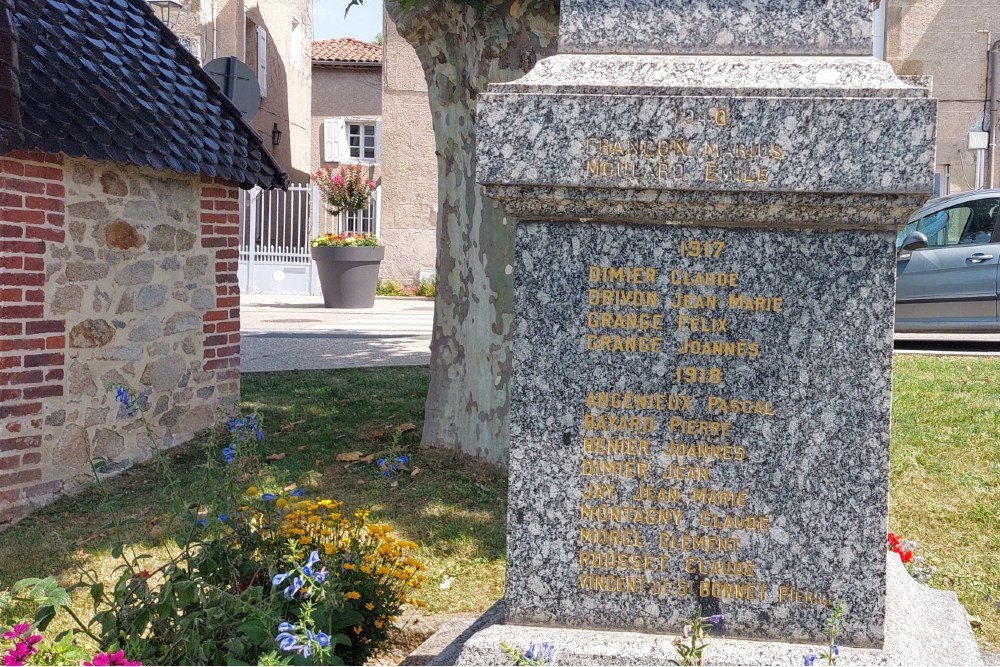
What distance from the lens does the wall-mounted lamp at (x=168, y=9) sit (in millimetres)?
16531

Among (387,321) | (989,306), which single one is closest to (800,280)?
(989,306)

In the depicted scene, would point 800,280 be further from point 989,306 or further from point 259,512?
point 989,306

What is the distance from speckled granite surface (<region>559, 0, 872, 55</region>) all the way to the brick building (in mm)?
3418

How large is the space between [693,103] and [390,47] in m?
18.5

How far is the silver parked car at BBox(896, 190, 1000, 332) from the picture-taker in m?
10.0

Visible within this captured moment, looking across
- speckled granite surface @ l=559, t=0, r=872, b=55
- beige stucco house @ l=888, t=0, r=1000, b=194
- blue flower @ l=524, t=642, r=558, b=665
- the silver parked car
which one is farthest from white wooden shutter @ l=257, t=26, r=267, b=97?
blue flower @ l=524, t=642, r=558, b=665

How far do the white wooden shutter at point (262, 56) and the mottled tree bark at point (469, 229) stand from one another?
15.4 m

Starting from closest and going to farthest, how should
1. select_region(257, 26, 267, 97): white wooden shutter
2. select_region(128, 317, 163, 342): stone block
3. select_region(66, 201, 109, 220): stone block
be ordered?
select_region(66, 201, 109, 220): stone block → select_region(128, 317, 163, 342): stone block → select_region(257, 26, 267, 97): white wooden shutter

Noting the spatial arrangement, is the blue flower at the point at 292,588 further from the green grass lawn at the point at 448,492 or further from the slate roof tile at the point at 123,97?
the slate roof tile at the point at 123,97

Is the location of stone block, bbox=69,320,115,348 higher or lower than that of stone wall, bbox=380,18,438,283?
lower

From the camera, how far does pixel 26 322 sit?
18.0ft

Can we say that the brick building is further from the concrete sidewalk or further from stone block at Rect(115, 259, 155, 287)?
the concrete sidewalk

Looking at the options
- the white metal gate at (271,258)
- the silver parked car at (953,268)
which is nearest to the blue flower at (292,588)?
the silver parked car at (953,268)

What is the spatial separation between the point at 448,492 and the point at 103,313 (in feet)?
7.58
